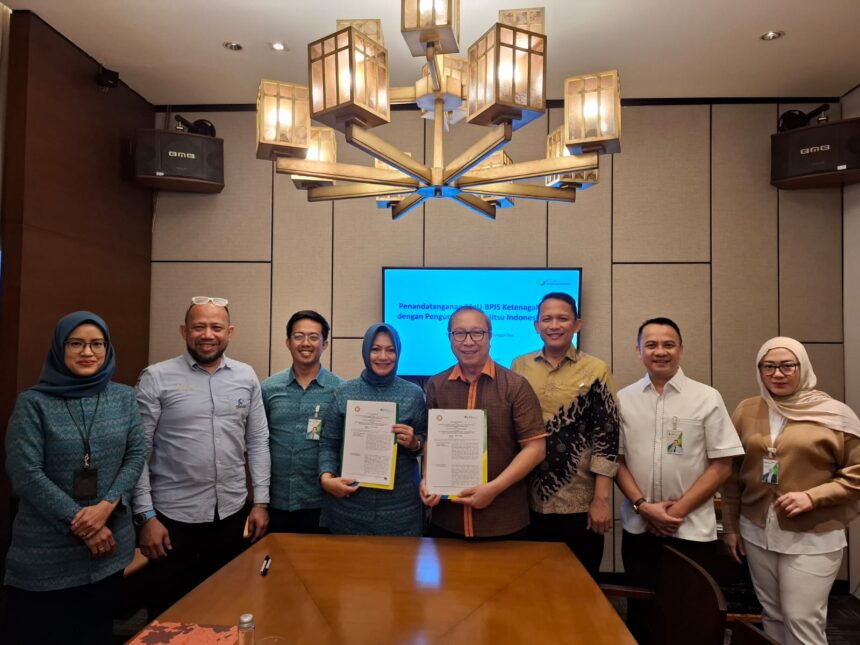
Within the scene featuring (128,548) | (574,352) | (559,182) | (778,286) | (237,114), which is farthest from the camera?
(237,114)

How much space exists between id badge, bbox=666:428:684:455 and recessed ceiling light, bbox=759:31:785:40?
2424 mm

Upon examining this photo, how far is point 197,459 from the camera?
8.35ft

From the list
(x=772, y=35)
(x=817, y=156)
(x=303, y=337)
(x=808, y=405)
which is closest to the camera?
(x=808, y=405)

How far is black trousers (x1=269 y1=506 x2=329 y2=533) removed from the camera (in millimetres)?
2686

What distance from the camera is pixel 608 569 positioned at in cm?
412

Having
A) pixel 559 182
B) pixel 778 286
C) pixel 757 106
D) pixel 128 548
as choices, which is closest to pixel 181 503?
pixel 128 548

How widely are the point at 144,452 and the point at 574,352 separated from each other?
1947mm

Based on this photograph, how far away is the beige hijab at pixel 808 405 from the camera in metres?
2.42

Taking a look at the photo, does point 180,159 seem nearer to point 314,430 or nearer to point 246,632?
point 314,430

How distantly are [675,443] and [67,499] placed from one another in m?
2.46

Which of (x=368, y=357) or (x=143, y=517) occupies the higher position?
(x=368, y=357)

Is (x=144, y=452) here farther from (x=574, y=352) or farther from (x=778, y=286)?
(x=778, y=286)

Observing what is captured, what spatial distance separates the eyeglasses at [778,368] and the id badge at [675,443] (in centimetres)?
48

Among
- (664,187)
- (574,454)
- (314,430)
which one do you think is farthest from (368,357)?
(664,187)
